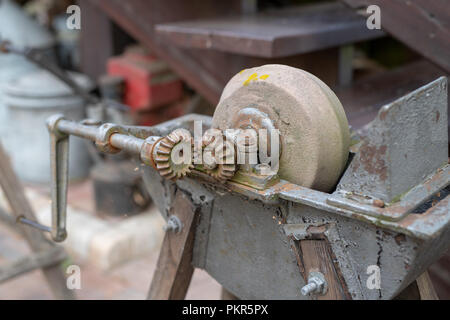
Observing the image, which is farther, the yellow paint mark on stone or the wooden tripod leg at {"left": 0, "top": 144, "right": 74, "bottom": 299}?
the wooden tripod leg at {"left": 0, "top": 144, "right": 74, "bottom": 299}

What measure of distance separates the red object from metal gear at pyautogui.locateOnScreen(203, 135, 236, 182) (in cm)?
252

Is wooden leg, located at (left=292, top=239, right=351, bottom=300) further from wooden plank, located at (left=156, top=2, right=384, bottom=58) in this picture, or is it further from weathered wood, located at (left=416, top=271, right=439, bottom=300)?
wooden plank, located at (left=156, top=2, right=384, bottom=58)

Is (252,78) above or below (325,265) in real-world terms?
above

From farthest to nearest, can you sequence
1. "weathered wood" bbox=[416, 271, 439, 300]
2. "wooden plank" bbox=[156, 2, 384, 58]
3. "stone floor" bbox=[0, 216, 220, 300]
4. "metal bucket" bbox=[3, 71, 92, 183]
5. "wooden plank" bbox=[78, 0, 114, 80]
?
"wooden plank" bbox=[78, 0, 114, 80], "metal bucket" bbox=[3, 71, 92, 183], "stone floor" bbox=[0, 216, 220, 300], "wooden plank" bbox=[156, 2, 384, 58], "weathered wood" bbox=[416, 271, 439, 300]

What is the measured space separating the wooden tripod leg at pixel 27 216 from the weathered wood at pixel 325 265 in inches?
63.4

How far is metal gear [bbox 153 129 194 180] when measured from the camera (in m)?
1.30

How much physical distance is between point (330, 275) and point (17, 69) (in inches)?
164

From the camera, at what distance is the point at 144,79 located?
3711 mm

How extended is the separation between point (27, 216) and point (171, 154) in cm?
150

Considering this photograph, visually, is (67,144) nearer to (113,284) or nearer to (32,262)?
(32,262)
